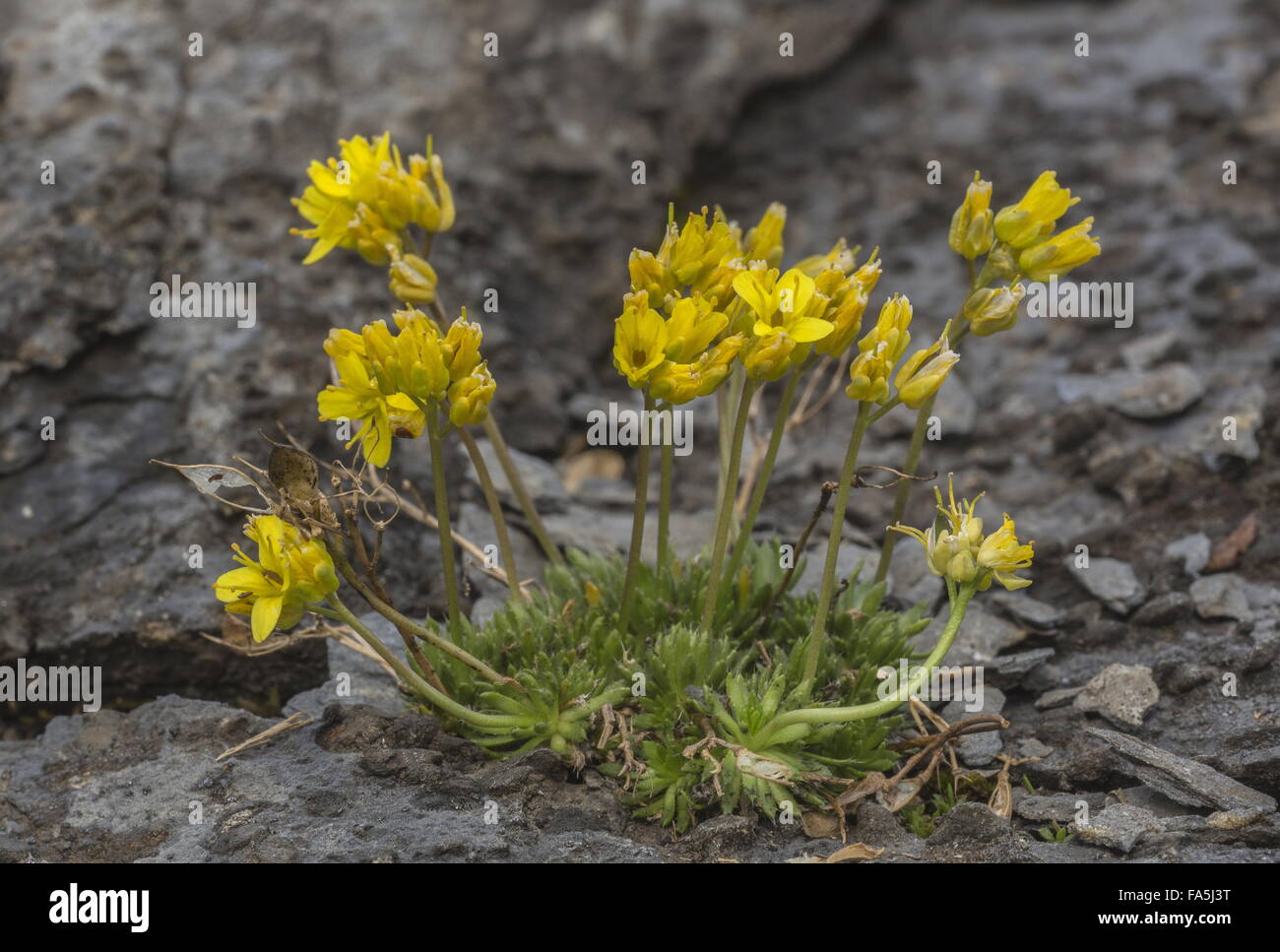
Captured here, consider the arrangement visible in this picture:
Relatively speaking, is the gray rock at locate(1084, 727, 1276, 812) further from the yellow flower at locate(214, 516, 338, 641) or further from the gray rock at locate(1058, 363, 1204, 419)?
the yellow flower at locate(214, 516, 338, 641)

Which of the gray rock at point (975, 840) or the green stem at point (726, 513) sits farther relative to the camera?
the green stem at point (726, 513)

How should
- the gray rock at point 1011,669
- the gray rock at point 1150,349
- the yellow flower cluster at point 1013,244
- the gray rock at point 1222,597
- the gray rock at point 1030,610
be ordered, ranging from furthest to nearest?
1. the gray rock at point 1150,349
2. the gray rock at point 1030,610
3. the gray rock at point 1222,597
4. the gray rock at point 1011,669
5. the yellow flower cluster at point 1013,244

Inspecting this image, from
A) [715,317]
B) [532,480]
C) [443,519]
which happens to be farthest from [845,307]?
[532,480]

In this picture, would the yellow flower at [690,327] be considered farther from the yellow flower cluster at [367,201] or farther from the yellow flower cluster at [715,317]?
the yellow flower cluster at [367,201]

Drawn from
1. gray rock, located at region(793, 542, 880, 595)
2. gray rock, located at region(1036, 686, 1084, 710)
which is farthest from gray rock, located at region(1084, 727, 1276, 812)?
gray rock, located at region(793, 542, 880, 595)

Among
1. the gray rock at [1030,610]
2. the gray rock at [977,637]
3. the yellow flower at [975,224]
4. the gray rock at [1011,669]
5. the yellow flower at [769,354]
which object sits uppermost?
the yellow flower at [975,224]

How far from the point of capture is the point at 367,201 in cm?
409

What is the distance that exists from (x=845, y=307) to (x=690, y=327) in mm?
468

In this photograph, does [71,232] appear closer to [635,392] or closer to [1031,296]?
[635,392]

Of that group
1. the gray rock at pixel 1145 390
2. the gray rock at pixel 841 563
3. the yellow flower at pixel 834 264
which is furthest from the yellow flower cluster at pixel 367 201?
the gray rock at pixel 1145 390

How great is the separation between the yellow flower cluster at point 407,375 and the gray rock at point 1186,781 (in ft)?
7.76

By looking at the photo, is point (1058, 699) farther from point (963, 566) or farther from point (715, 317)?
point (715, 317)

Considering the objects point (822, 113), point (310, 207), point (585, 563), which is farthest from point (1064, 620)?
point (822, 113)

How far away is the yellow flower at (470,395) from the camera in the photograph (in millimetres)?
3576
